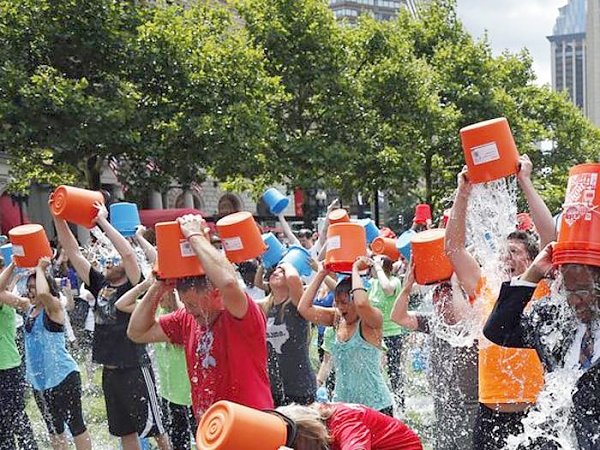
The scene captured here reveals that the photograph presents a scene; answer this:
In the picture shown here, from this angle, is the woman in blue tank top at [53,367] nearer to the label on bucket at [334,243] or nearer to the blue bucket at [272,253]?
the blue bucket at [272,253]

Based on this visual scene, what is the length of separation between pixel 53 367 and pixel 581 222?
170 inches

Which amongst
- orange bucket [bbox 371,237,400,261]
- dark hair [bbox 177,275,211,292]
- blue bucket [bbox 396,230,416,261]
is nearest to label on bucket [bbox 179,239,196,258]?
dark hair [bbox 177,275,211,292]

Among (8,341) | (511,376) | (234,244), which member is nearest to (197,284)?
(234,244)

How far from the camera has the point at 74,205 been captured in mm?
5293

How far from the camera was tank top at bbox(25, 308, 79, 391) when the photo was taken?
20.0 feet

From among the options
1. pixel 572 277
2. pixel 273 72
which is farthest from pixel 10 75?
pixel 572 277

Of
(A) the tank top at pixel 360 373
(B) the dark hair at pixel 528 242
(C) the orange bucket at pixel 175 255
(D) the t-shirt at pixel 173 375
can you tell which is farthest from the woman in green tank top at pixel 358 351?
(C) the orange bucket at pixel 175 255

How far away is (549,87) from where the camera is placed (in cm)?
3712

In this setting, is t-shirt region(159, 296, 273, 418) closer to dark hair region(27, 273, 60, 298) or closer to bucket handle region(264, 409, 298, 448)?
bucket handle region(264, 409, 298, 448)

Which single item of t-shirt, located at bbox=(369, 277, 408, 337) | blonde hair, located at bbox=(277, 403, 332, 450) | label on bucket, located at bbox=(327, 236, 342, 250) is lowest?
t-shirt, located at bbox=(369, 277, 408, 337)

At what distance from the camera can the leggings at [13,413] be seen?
246 inches

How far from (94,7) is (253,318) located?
50.4 feet

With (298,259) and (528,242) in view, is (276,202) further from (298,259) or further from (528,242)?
(528,242)

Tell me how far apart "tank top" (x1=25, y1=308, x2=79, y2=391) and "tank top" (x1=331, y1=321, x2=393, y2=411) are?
6.86ft
